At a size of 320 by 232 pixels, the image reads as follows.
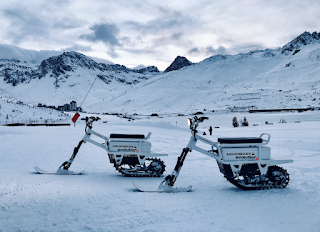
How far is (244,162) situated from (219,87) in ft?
246

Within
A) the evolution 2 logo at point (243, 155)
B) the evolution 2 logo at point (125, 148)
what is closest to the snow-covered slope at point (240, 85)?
the evolution 2 logo at point (125, 148)

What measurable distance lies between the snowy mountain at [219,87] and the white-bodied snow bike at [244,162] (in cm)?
4546

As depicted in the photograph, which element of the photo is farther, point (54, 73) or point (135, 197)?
point (54, 73)

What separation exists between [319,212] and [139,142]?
3835 millimetres

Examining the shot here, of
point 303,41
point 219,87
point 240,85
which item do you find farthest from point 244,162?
point 303,41

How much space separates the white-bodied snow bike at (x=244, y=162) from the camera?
4.86 metres

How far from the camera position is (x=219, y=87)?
77188 mm

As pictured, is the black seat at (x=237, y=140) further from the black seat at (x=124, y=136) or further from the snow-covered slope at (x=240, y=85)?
the snow-covered slope at (x=240, y=85)

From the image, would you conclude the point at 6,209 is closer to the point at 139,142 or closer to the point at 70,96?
the point at 139,142

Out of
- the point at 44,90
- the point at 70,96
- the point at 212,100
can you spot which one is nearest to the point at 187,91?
the point at 212,100

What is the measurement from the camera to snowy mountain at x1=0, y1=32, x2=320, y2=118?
56037mm

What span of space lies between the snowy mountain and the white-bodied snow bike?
45.5 m

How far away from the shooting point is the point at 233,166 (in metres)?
4.90

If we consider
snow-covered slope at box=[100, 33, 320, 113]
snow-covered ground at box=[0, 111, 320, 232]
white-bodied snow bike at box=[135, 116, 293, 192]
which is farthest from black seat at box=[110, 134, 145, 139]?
snow-covered slope at box=[100, 33, 320, 113]
